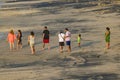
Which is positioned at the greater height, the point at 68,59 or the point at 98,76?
the point at 98,76

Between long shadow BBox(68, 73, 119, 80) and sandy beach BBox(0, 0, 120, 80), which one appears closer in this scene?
long shadow BBox(68, 73, 119, 80)

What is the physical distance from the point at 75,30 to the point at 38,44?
795 centimetres

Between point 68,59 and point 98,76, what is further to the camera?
point 68,59

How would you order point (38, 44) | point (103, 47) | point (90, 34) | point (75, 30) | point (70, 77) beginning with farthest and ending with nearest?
point (75, 30) < point (90, 34) < point (38, 44) < point (103, 47) < point (70, 77)

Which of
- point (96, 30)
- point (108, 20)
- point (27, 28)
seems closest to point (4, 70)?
point (96, 30)

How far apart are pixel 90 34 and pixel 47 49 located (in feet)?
23.8

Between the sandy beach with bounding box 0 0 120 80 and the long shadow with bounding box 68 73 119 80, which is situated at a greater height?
the long shadow with bounding box 68 73 119 80

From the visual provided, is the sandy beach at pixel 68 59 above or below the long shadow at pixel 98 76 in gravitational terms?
below

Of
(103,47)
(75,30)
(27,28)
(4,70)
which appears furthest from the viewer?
(27,28)

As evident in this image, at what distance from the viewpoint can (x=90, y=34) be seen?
35.7m

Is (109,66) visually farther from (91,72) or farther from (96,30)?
(96,30)

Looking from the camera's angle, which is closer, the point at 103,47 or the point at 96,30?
the point at 103,47

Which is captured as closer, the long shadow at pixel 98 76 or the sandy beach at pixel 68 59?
the long shadow at pixel 98 76

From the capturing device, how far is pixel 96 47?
2930 cm
